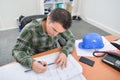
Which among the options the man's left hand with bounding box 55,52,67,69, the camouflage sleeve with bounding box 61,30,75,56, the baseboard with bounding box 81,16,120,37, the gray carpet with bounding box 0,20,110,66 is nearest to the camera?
the man's left hand with bounding box 55,52,67,69

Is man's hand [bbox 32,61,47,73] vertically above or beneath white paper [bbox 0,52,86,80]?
above

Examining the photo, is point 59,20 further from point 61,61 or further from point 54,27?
point 61,61

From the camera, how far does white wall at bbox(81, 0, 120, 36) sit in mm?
2855

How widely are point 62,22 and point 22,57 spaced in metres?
0.35

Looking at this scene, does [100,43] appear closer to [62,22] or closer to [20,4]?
[62,22]

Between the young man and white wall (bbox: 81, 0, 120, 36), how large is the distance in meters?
2.06

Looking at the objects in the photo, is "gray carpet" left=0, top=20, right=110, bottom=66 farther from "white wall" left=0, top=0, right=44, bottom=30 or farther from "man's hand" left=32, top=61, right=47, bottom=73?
"man's hand" left=32, top=61, right=47, bottom=73

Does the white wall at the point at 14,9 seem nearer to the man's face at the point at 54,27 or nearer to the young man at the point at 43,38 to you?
the young man at the point at 43,38

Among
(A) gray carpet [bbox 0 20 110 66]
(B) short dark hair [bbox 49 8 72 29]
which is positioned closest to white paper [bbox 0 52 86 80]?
(B) short dark hair [bbox 49 8 72 29]

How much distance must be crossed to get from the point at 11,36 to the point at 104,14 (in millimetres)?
2168

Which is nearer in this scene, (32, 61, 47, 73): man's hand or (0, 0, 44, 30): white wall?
(32, 61, 47, 73): man's hand

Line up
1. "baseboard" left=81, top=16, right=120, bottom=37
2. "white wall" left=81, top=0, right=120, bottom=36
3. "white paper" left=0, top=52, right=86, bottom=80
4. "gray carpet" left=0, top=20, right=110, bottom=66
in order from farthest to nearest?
"baseboard" left=81, top=16, right=120, bottom=37 → "white wall" left=81, top=0, right=120, bottom=36 → "gray carpet" left=0, top=20, right=110, bottom=66 → "white paper" left=0, top=52, right=86, bottom=80

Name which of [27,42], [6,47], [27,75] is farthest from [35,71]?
[6,47]

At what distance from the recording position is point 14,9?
9.83 ft
